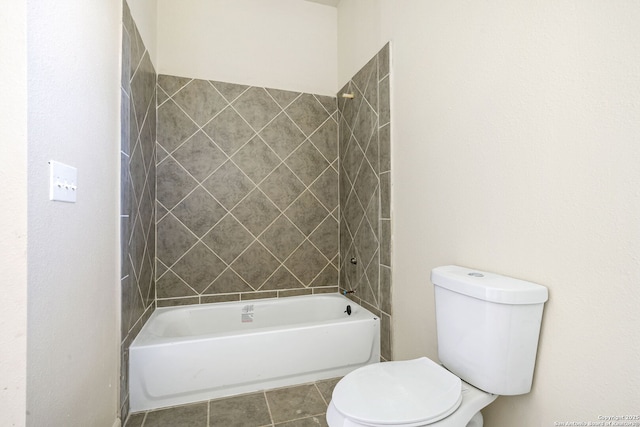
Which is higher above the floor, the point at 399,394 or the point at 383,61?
the point at 383,61

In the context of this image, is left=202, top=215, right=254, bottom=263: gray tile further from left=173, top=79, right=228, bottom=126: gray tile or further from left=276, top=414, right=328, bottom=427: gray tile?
left=276, top=414, right=328, bottom=427: gray tile

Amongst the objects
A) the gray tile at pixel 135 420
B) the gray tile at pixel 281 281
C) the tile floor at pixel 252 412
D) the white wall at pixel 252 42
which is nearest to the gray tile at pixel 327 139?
the white wall at pixel 252 42

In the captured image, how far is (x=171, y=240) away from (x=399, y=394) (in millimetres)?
1910

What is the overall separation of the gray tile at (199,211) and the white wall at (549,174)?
5.21ft

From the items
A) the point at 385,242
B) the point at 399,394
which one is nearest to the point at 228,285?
the point at 385,242

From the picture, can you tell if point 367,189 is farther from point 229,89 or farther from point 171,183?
point 171,183

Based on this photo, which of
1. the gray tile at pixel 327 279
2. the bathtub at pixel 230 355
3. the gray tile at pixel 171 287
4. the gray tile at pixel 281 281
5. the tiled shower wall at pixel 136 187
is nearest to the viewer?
the tiled shower wall at pixel 136 187

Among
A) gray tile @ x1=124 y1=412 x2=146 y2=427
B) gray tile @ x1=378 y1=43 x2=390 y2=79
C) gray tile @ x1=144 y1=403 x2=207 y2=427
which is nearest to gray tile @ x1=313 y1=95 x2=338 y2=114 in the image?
gray tile @ x1=378 y1=43 x2=390 y2=79

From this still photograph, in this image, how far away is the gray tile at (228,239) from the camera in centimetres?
233

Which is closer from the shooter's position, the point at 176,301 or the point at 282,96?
the point at 176,301

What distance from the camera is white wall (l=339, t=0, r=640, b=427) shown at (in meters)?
0.78

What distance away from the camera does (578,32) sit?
881 millimetres

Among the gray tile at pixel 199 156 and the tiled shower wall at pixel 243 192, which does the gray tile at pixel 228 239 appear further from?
the gray tile at pixel 199 156

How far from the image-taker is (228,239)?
2.36 metres
